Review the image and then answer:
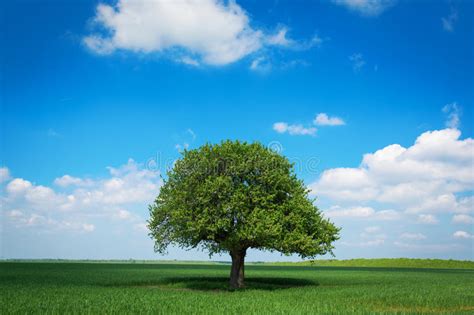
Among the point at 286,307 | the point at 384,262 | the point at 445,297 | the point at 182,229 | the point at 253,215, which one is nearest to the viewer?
the point at 286,307

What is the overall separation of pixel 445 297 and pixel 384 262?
157879 mm

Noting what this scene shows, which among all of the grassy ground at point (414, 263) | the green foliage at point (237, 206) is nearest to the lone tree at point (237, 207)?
the green foliage at point (237, 206)

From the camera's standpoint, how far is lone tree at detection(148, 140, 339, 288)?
1714 inches

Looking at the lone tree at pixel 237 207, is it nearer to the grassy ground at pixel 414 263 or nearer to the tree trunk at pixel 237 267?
the tree trunk at pixel 237 267

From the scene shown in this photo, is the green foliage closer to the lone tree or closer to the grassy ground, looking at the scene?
the lone tree

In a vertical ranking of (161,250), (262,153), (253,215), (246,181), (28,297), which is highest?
(262,153)

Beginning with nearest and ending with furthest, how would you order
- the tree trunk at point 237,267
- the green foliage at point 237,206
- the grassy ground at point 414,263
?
the green foliage at point 237,206, the tree trunk at point 237,267, the grassy ground at point 414,263

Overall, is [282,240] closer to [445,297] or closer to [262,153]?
[262,153]

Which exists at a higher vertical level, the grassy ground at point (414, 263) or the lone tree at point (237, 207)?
the lone tree at point (237, 207)

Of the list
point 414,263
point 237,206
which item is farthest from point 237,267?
point 414,263

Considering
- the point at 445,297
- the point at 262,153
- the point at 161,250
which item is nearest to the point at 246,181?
the point at 262,153

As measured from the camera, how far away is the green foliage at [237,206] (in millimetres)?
43500

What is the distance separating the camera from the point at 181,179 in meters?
47.8

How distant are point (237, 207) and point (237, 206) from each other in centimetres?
23
